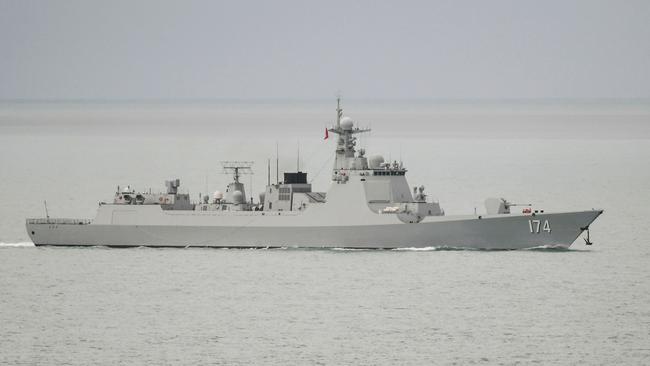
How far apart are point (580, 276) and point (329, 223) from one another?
1278 centimetres

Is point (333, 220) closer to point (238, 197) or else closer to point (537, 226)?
point (238, 197)

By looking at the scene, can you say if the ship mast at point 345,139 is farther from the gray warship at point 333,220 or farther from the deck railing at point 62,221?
the deck railing at point 62,221

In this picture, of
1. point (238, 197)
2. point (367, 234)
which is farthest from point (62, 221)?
point (367, 234)

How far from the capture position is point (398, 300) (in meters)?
45.8

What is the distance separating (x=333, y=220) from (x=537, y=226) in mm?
8821

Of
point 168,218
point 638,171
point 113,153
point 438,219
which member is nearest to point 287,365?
point 438,219

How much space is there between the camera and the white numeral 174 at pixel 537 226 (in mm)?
56800

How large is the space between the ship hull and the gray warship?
0.04m

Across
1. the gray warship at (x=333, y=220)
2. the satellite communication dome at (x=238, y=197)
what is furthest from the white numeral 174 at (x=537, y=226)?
the satellite communication dome at (x=238, y=197)

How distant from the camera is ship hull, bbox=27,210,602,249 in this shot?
56.9 metres

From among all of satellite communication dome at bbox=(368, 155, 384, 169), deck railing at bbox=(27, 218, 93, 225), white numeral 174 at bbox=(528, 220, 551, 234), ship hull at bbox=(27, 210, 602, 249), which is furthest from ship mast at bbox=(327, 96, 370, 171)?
deck railing at bbox=(27, 218, 93, 225)

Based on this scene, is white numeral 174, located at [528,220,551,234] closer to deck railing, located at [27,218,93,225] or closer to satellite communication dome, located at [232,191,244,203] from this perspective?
satellite communication dome, located at [232,191,244,203]

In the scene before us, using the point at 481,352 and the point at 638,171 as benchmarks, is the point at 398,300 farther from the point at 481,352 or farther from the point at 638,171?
the point at 638,171

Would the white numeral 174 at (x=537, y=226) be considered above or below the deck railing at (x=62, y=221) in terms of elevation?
below
